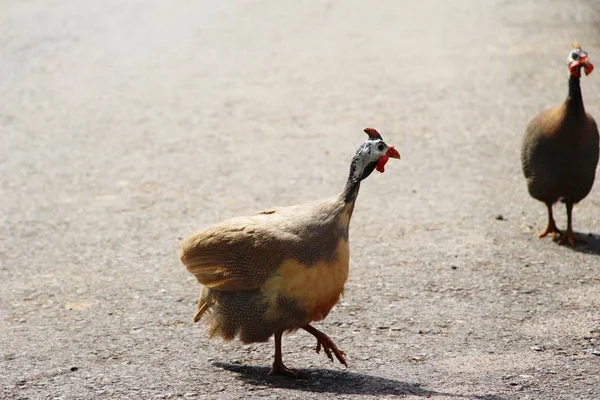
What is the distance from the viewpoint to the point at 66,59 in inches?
436

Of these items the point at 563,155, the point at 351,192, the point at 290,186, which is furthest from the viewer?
the point at 290,186

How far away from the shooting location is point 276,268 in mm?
4613

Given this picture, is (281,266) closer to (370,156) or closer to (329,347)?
(329,347)

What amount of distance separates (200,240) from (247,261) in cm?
30

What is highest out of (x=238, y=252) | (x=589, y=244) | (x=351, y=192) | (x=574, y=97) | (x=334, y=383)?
(x=574, y=97)

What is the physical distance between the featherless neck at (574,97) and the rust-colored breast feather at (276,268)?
279cm

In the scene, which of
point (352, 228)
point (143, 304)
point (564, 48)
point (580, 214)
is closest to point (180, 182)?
point (352, 228)

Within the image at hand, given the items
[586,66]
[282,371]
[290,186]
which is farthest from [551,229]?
[282,371]

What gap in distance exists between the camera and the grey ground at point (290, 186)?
503cm

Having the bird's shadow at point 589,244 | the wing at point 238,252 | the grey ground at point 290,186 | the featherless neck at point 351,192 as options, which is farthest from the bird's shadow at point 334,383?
the bird's shadow at point 589,244

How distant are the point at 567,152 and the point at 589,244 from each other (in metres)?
0.61

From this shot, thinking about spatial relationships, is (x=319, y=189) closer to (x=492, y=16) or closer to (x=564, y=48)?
(x=564, y=48)

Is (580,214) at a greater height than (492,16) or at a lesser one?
lesser

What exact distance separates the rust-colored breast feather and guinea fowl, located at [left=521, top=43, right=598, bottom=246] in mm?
2687
